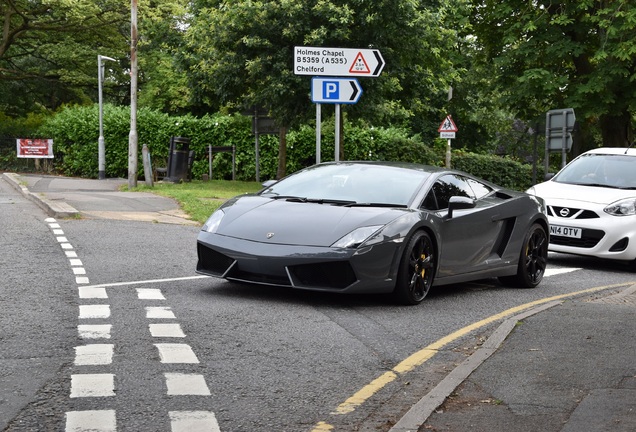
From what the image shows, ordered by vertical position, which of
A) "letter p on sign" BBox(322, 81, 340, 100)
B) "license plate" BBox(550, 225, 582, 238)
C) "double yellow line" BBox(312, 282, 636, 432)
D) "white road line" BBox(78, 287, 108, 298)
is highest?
"letter p on sign" BBox(322, 81, 340, 100)

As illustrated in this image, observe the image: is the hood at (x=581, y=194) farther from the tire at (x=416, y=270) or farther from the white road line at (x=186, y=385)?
the white road line at (x=186, y=385)

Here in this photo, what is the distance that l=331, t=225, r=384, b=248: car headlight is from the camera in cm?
866

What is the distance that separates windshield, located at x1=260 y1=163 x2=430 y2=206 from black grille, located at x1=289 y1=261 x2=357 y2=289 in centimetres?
92

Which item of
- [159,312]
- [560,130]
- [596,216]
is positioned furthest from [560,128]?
[159,312]

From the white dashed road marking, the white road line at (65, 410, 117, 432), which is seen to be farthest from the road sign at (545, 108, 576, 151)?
the white road line at (65, 410, 117, 432)

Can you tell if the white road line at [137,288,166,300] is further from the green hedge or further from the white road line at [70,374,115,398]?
the green hedge

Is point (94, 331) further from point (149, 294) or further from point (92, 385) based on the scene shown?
point (149, 294)

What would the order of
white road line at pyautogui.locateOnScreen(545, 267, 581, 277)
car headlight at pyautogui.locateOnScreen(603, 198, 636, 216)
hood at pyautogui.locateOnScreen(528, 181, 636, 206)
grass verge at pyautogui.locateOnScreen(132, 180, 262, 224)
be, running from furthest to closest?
1. grass verge at pyautogui.locateOnScreen(132, 180, 262, 224)
2. hood at pyautogui.locateOnScreen(528, 181, 636, 206)
3. car headlight at pyautogui.locateOnScreen(603, 198, 636, 216)
4. white road line at pyautogui.locateOnScreen(545, 267, 581, 277)

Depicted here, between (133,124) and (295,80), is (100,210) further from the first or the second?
(295,80)

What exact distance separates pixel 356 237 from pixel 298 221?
1.87ft

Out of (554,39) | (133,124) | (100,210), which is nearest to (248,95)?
(133,124)

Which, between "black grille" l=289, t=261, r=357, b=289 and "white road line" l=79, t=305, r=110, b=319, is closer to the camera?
"white road line" l=79, t=305, r=110, b=319

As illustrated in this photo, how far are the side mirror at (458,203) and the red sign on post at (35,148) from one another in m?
33.4

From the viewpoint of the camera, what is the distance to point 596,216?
1387 centimetres
